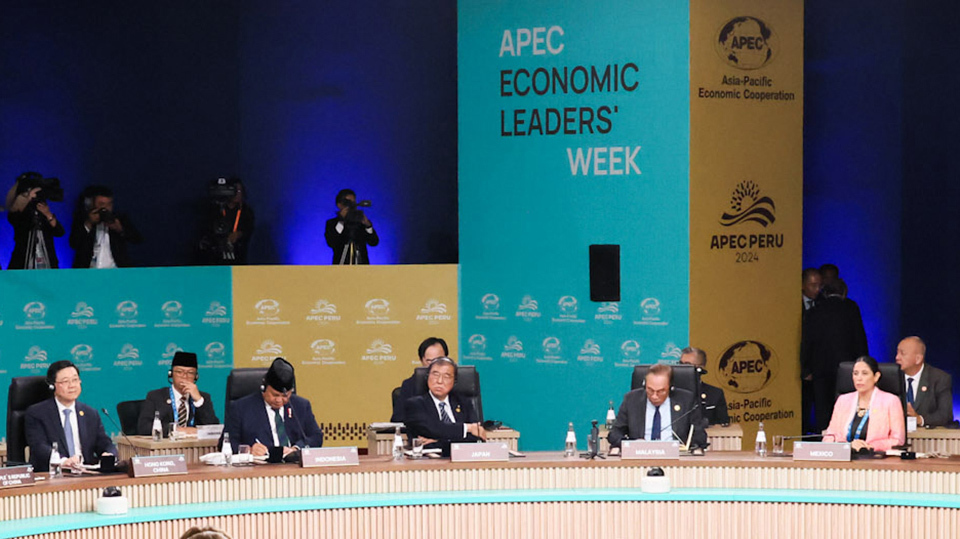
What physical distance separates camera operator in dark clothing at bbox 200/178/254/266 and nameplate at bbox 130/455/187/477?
16.2 ft

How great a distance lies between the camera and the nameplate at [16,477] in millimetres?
5500

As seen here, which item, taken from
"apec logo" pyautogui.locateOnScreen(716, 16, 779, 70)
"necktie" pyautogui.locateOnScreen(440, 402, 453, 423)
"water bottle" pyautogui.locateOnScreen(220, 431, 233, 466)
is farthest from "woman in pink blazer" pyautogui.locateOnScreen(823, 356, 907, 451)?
"apec logo" pyautogui.locateOnScreen(716, 16, 779, 70)

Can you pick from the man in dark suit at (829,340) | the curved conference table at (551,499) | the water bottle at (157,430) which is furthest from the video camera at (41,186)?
the man in dark suit at (829,340)

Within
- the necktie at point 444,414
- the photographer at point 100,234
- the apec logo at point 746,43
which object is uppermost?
the apec logo at point 746,43

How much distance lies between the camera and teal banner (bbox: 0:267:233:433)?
369 inches

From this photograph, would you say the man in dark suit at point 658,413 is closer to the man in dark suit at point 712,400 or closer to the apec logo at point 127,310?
the man in dark suit at point 712,400

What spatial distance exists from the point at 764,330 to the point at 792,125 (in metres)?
1.54

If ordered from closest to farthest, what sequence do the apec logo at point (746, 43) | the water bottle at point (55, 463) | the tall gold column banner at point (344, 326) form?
the water bottle at point (55, 463) → the apec logo at point (746, 43) → the tall gold column banner at point (344, 326)

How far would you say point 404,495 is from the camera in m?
6.01

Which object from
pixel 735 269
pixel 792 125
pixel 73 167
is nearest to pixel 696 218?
pixel 735 269

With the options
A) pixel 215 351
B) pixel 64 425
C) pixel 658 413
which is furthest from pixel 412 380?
pixel 215 351

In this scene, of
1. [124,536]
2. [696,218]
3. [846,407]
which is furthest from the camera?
[696,218]

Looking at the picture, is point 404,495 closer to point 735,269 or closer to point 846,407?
point 846,407

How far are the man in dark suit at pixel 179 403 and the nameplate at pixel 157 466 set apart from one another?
7.14ft
